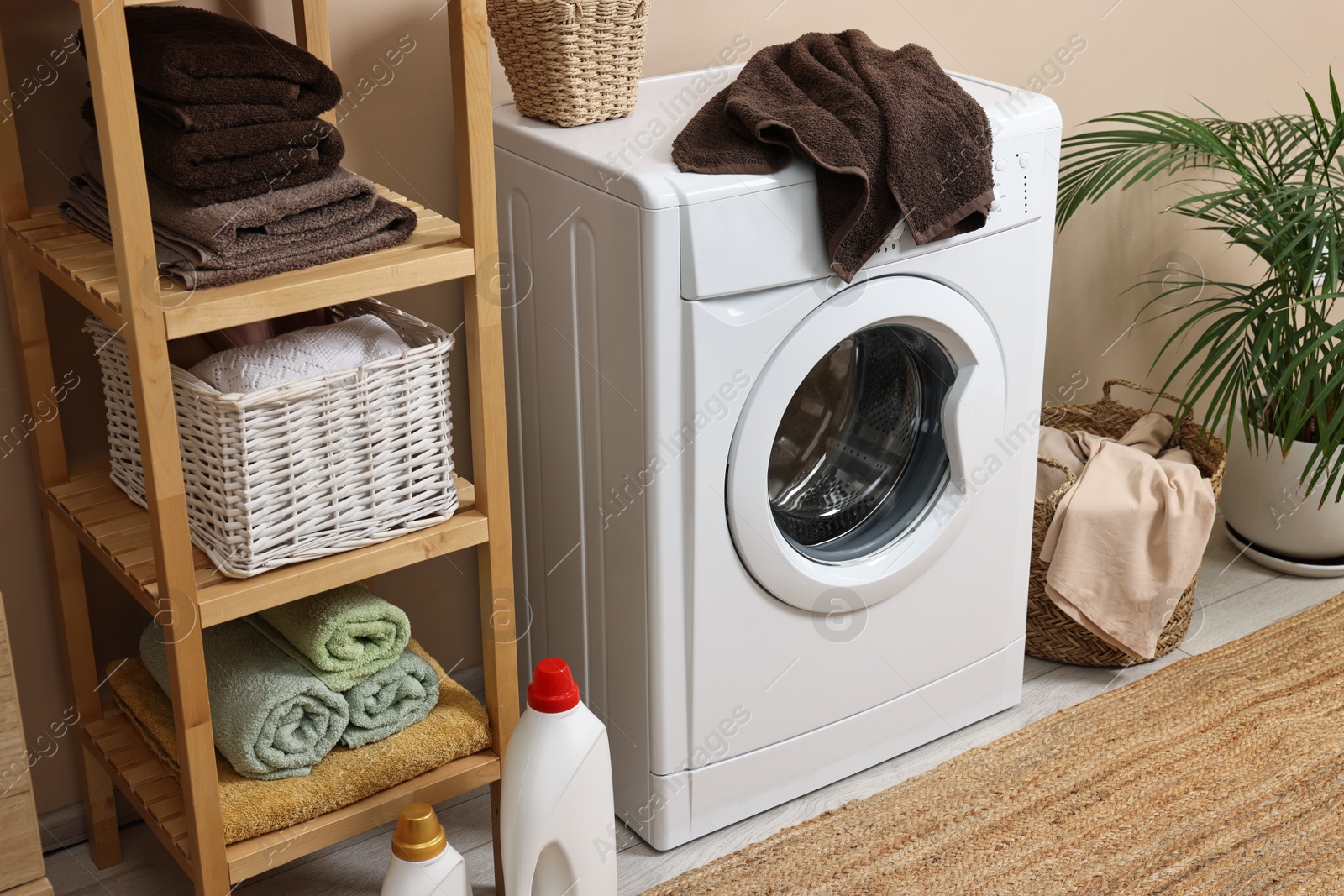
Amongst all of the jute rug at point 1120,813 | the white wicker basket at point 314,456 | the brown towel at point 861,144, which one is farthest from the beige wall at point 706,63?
the jute rug at point 1120,813

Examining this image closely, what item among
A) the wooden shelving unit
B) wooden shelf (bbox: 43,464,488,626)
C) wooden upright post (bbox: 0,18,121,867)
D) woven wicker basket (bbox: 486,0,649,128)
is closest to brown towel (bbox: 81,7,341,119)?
the wooden shelving unit

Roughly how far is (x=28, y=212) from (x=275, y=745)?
59cm

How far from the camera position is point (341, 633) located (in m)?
1.30

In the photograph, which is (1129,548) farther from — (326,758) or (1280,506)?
(326,758)

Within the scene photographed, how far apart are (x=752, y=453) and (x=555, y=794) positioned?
1.38 feet

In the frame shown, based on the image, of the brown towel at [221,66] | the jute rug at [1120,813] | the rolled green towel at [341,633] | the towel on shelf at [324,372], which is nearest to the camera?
the brown towel at [221,66]

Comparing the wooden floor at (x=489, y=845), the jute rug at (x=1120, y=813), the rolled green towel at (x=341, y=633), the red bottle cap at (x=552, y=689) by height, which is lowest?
the wooden floor at (x=489, y=845)

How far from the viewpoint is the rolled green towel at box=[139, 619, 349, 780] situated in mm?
1286

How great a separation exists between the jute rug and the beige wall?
1.99 feet

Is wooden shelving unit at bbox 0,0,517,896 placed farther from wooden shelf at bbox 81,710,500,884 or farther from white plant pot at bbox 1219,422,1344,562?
white plant pot at bbox 1219,422,1344,562

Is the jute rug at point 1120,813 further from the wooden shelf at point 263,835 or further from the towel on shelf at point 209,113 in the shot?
the towel on shelf at point 209,113

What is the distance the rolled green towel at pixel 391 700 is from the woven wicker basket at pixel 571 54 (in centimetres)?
63

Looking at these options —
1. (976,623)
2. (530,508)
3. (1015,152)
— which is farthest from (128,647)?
(1015,152)

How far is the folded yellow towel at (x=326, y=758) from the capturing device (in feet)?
4.20
